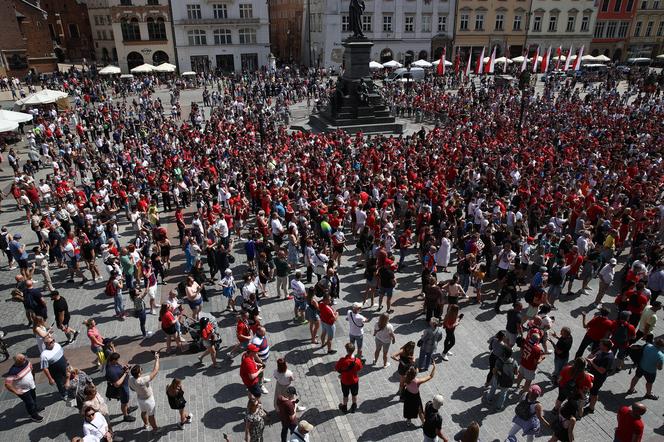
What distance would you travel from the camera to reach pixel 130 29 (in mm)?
57031

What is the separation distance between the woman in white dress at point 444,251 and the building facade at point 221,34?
50786mm

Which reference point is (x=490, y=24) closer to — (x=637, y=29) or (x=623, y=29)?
(x=623, y=29)

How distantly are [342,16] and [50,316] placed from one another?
52284 mm

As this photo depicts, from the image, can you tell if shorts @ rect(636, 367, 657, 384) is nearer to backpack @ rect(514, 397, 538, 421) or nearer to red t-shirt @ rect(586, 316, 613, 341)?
red t-shirt @ rect(586, 316, 613, 341)

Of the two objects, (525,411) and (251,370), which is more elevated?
(525,411)

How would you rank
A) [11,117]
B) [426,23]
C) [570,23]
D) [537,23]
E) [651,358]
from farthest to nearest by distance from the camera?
[570,23] < [537,23] < [426,23] < [11,117] < [651,358]

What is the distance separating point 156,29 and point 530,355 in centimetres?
6105

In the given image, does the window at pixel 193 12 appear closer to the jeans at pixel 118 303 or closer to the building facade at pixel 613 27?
the building facade at pixel 613 27

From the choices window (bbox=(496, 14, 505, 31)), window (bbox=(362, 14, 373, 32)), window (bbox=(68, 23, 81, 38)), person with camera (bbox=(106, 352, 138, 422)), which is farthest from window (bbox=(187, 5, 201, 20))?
person with camera (bbox=(106, 352, 138, 422))

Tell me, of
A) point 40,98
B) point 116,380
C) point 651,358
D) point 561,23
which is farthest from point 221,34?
point 651,358

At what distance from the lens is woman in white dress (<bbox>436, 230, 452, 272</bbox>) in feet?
41.0

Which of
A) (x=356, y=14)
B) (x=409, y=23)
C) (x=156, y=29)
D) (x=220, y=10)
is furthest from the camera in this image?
(x=409, y=23)

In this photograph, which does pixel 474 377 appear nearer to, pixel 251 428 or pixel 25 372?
pixel 251 428

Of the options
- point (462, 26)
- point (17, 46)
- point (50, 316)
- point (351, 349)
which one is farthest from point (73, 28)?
point (351, 349)
